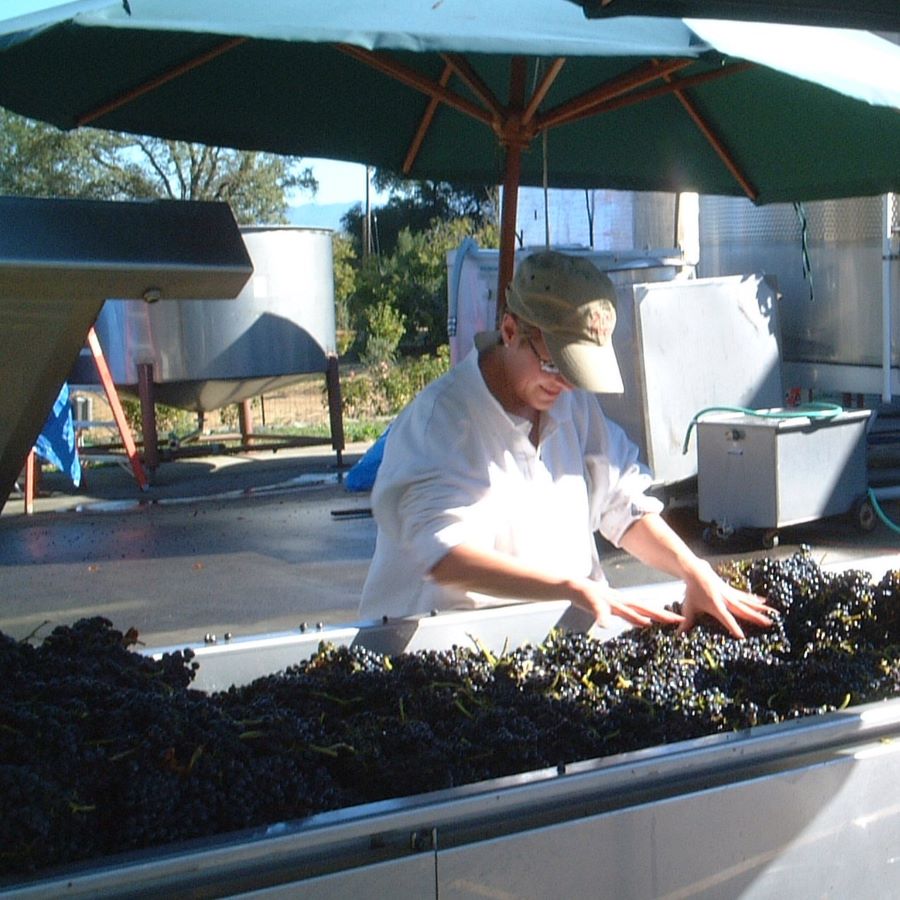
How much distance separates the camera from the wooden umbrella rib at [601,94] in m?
4.18

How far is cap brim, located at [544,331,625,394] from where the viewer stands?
277 centimetres

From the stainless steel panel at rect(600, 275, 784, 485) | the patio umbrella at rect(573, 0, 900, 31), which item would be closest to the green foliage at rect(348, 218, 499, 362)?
the stainless steel panel at rect(600, 275, 784, 485)

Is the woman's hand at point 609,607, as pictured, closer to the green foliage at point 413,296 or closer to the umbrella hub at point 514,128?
the umbrella hub at point 514,128

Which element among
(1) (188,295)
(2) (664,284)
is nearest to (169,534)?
(2) (664,284)

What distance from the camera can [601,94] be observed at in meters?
4.25

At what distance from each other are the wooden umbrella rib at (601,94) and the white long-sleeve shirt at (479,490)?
136cm

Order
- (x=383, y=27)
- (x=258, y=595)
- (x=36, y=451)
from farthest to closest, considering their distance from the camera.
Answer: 1. (x=36, y=451)
2. (x=258, y=595)
3. (x=383, y=27)

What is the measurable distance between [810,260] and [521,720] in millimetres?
8322

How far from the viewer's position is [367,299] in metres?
26.2

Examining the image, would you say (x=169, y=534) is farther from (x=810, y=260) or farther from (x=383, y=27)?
(x=383, y=27)

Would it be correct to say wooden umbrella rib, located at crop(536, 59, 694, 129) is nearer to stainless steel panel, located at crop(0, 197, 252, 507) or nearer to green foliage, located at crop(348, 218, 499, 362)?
stainless steel panel, located at crop(0, 197, 252, 507)

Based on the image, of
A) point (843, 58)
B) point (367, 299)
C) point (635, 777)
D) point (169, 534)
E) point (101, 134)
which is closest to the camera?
point (635, 777)

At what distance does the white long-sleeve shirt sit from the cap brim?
313mm

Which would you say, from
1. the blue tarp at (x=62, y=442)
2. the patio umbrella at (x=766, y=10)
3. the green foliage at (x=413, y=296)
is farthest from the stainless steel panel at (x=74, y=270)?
the green foliage at (x=413, y=296)
